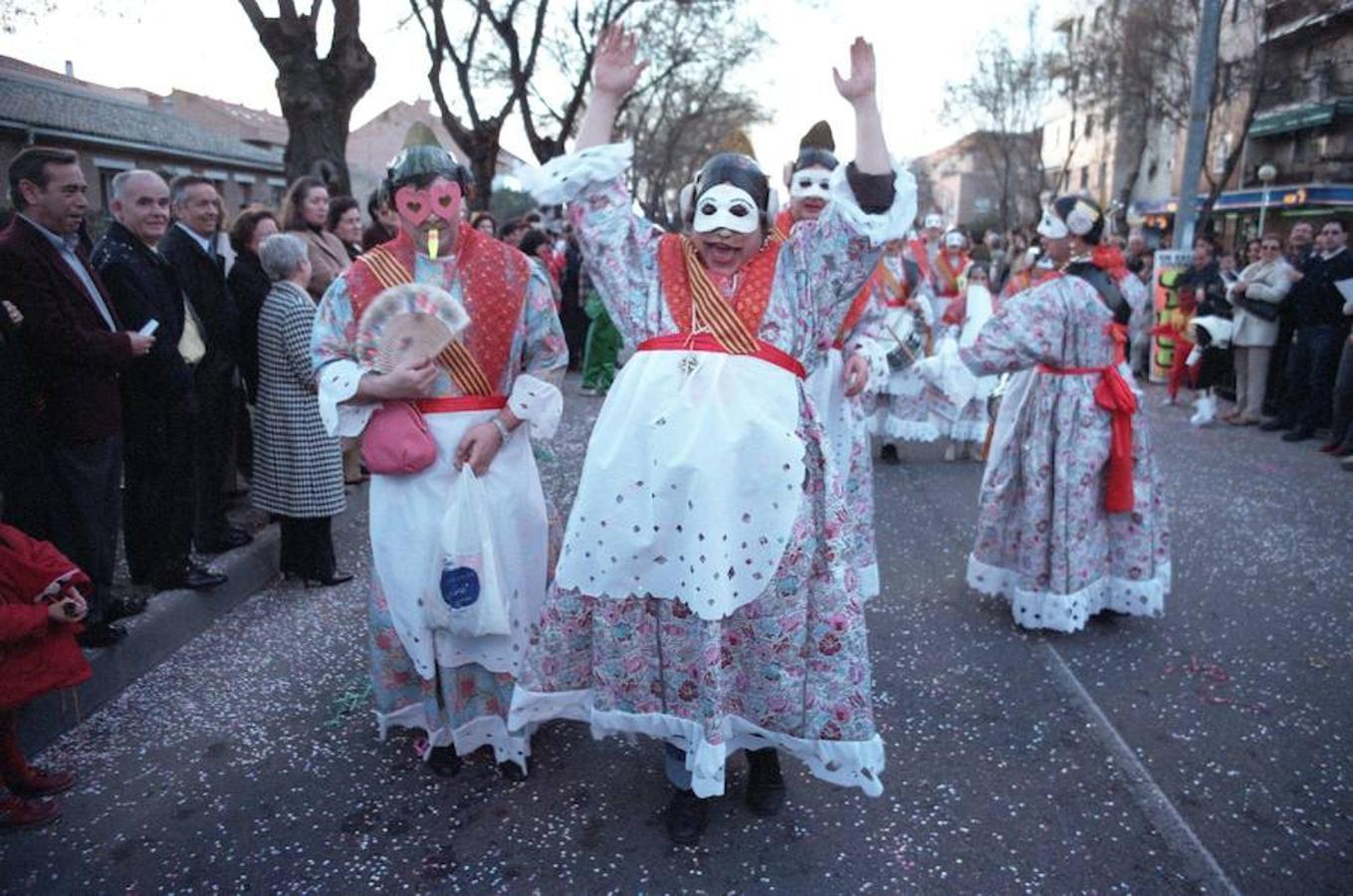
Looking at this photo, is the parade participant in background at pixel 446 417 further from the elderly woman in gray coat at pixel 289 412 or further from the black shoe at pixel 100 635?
Result: the elderly woman in gray coat at pixel 289 412

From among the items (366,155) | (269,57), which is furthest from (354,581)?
(366,155)

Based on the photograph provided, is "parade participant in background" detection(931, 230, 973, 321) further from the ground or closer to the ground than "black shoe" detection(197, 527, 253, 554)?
further from the ground

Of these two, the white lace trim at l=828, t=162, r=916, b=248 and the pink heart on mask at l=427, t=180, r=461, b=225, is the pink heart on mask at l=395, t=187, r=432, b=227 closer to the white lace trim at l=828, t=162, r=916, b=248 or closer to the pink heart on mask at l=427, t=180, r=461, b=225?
the pink heart on mask at l=427, t=180, r=461, b=225

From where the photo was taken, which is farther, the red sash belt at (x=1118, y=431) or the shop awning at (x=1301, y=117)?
the shop awning at (x=1301, y=117)

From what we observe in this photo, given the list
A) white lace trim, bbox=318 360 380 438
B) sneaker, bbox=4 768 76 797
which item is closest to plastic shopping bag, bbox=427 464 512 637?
white lace trim, bbox=318 360 380 438

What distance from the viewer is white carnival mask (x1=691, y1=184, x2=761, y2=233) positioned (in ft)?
8.47

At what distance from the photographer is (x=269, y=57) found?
10.2 m

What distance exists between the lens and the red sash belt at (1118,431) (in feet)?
13.8

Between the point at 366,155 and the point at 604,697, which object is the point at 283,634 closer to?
the point at 604,697

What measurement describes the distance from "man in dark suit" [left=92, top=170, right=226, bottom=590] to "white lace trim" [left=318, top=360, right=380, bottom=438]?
1760 mm

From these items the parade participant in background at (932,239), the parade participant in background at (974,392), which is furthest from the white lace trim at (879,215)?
the parade participant in background at (932,239)

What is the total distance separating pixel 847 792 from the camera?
302 centimetres

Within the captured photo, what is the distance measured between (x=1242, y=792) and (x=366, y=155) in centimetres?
4363

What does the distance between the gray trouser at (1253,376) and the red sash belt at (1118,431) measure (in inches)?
265
